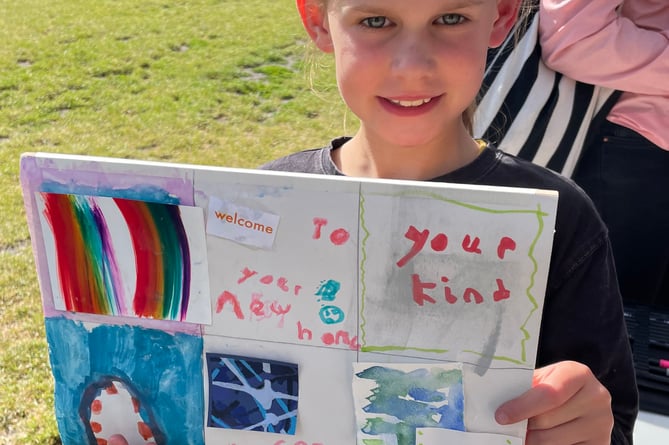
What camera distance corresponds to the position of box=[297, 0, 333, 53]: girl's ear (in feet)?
3.31

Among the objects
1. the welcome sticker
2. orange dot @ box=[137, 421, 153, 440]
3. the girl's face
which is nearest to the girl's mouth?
the girl's face

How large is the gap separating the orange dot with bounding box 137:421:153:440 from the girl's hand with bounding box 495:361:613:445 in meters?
0.40

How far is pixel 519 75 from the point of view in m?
1.36

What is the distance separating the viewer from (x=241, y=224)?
716 millimetres

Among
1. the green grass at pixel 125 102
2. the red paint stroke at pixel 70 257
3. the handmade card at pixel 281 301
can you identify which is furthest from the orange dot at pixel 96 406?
the green grass at pixel 125 102

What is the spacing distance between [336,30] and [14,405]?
1901mm

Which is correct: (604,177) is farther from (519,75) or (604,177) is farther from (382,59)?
(382,59)

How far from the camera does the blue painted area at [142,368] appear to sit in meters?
0.78

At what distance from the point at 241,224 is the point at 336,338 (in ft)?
0.51

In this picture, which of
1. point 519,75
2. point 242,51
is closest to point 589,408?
point 519,75

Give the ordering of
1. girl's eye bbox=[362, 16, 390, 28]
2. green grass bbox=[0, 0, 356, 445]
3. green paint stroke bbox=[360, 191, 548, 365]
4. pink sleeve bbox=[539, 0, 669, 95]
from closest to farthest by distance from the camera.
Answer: green paint stroke bbox=[360, 191, 548, 365] < girl's eye bbox=[362, 16, 390, 28] < pink sleeve bbox=[539, 0, 669, 95] < green grass bbox=[0, 0, 356, 445]

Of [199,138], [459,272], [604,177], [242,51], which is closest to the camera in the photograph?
[459,272]

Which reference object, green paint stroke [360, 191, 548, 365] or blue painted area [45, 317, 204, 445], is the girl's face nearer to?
green paint stroke [360, 191, 548, 365]

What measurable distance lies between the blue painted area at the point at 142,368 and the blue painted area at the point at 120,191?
158 millimetres
